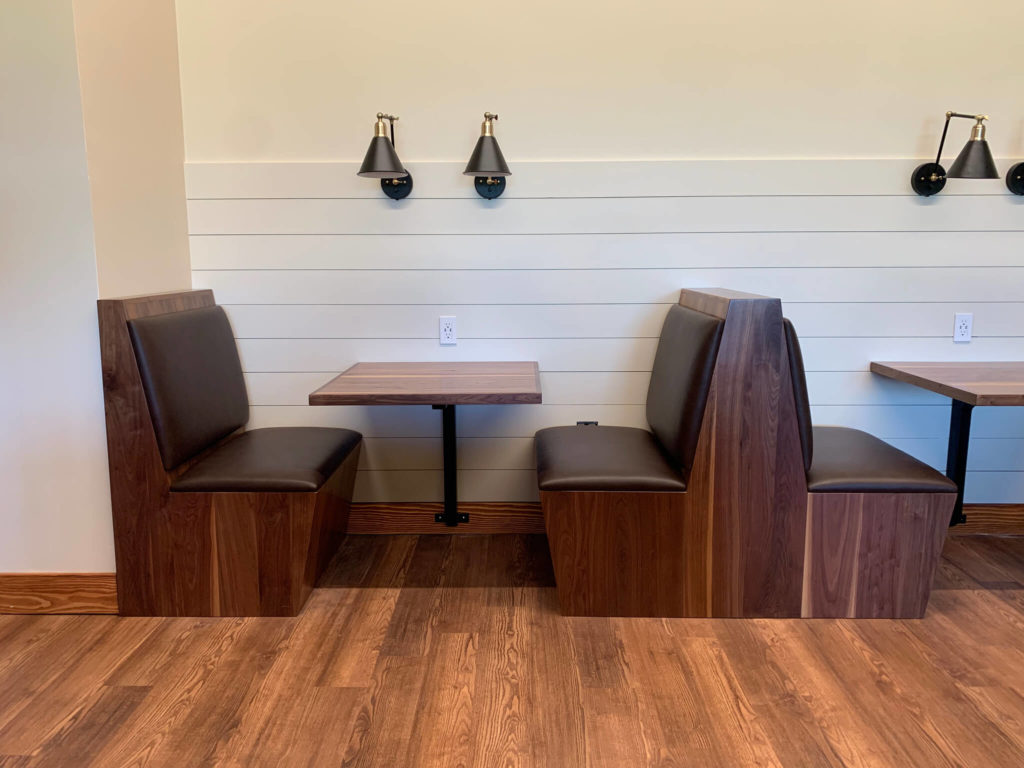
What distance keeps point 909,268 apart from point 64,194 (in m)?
2.92

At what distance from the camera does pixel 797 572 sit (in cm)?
233

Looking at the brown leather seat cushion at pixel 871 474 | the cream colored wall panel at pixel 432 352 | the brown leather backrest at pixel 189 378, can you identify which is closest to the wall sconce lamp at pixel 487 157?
the cream colored wall panel at pixel 432 352

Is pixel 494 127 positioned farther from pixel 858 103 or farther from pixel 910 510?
pixel 910 510

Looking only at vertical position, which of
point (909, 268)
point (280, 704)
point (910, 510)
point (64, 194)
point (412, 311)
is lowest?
point (280, 704)

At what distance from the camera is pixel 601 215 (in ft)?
9.27

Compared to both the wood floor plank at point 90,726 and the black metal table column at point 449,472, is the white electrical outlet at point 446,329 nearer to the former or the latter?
the black metal table column at point 449,472

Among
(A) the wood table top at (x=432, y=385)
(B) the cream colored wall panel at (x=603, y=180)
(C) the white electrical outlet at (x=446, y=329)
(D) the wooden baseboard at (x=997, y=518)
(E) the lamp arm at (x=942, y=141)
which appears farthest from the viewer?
(D) the wooden baseboard at (x=997, y=518)

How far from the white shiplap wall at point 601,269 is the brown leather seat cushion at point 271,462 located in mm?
286

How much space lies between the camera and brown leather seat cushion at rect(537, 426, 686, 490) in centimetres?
228

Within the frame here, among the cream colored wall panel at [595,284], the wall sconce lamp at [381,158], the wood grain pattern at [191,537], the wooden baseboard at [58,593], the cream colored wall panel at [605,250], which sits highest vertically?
the wall sconce lamp at [381,158]

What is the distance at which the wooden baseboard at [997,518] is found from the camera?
3014mm

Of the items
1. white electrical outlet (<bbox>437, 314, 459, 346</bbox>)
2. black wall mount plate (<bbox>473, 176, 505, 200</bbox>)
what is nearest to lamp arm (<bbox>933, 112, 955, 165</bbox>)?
black wall mount plate (<bbox>473, 176, 505, 200</bbox>)

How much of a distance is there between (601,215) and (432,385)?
993 millimetres

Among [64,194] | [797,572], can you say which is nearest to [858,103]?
[797,572]
